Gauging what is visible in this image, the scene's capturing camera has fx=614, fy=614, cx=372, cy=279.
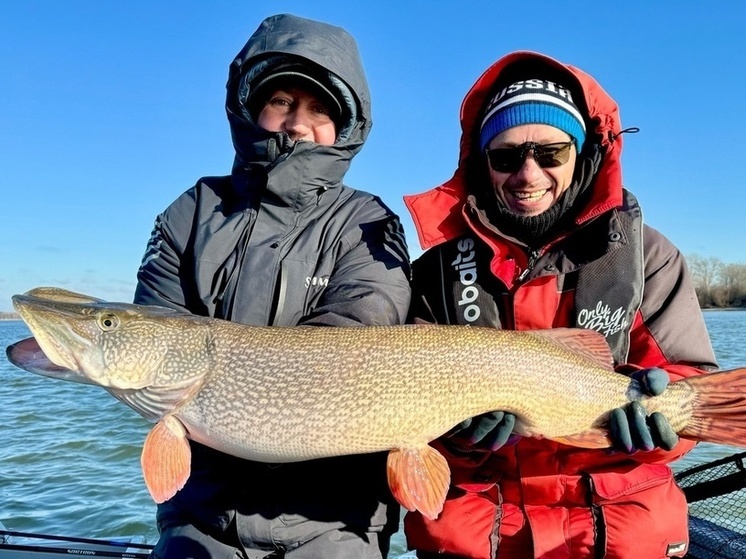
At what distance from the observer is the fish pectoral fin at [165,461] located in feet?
8.30

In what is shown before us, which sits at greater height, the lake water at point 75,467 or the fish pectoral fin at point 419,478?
the fish pectoral fin at point 419,478

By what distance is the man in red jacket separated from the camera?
109 inches

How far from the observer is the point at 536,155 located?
9.97 ft

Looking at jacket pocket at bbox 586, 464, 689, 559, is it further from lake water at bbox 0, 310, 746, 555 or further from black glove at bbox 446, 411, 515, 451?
lake water at bbox 0, 310, 746, 555

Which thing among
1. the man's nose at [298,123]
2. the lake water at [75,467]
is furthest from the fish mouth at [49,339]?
the lake water at [75,467]

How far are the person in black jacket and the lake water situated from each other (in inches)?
135

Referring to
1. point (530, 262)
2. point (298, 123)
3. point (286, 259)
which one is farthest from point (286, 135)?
point (530, 262)

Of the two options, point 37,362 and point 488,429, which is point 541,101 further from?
point 37,362

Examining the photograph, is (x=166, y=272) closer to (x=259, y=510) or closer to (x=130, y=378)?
(x=130, y=378)

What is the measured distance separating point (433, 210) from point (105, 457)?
7.64m

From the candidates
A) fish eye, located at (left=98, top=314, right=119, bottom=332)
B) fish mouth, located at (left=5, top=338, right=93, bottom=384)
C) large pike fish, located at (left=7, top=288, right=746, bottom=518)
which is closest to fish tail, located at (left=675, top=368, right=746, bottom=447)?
large pike fish, located at (left=7, top=288, right=746, bottom=518)

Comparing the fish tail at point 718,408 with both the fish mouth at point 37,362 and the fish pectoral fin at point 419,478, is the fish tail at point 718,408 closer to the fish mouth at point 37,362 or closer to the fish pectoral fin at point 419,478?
the fish pectoral fin at point 419,478

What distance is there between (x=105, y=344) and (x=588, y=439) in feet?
7.07

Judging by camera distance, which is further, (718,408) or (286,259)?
(286,259)
